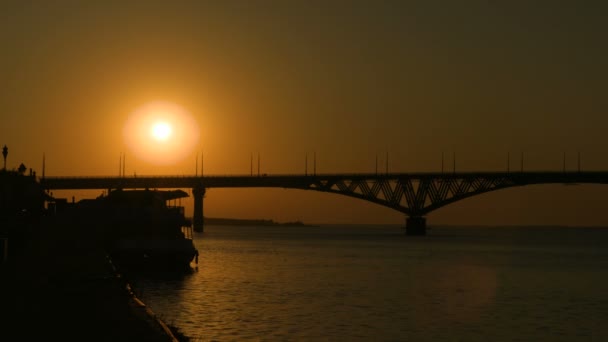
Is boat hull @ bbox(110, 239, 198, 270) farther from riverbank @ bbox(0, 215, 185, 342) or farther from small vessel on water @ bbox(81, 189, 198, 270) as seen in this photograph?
riverbank @ bbox(0, 215, 185, 342)

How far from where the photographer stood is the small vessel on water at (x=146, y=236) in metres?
73.4

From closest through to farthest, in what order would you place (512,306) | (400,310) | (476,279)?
(400,310) → (512,306) → (476,279)

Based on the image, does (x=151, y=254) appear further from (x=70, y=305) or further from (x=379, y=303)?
(x=70, y=305)

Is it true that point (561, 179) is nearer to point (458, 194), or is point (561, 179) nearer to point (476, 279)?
point (458, 194)

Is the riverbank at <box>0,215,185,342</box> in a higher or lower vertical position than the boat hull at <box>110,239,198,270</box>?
higher

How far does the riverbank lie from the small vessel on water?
19501 millimetres

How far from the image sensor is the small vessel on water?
241 ft

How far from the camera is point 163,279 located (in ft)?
217

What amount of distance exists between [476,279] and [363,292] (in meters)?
16.6

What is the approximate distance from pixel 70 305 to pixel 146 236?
150 ft

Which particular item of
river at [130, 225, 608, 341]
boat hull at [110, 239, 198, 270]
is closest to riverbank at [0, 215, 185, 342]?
river at [130, 225, 608, 341]

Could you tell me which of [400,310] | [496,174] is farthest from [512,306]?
[496,174]

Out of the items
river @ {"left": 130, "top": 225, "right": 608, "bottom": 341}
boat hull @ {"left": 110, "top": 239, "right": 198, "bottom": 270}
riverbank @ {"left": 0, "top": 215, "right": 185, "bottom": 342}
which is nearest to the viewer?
riverbank @ {"left": 0, "top": 215, "right": 185, "bottom": 342}

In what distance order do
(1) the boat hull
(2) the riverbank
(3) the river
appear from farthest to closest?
1. (1) the boat hull
2. (3) the river
3. (2) the riverbank
